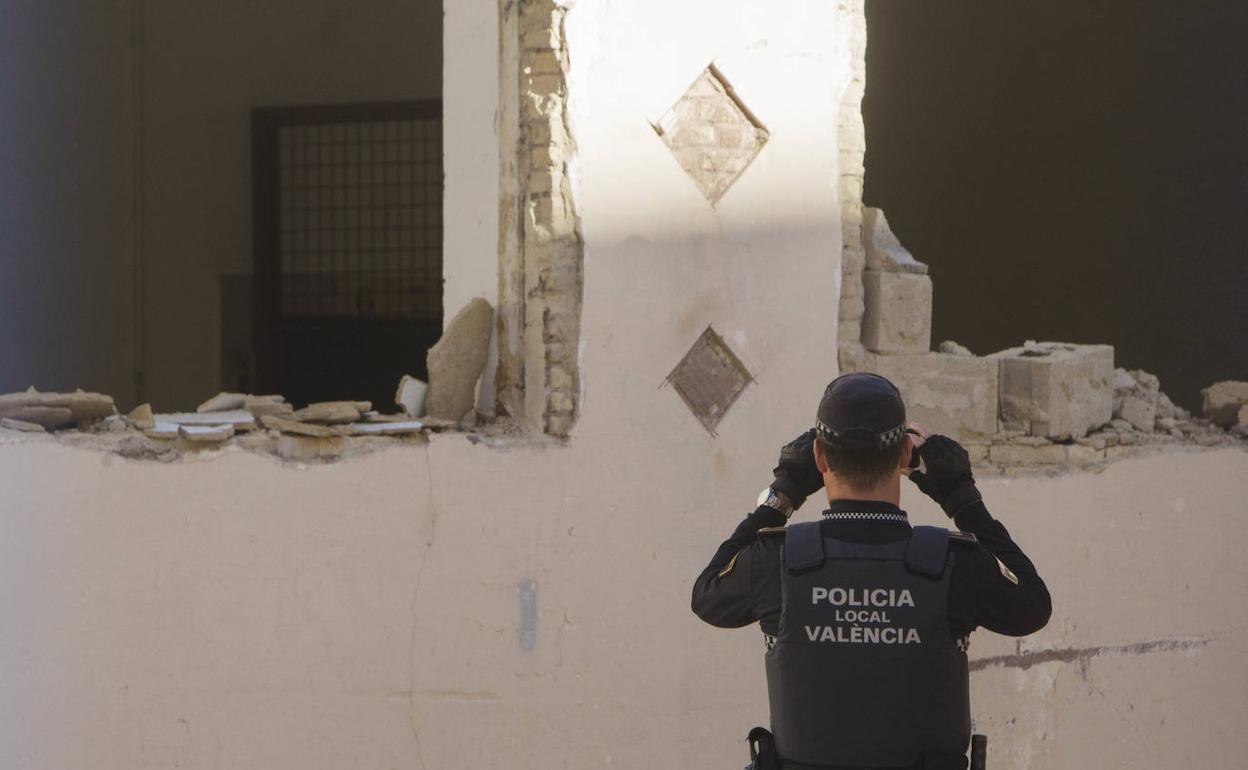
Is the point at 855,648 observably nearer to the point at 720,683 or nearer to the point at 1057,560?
the point at 720,683

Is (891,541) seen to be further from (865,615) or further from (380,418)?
(380,418)

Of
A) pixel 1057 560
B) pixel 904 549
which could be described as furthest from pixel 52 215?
pixel 904 549

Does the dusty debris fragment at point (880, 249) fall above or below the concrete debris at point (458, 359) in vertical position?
above

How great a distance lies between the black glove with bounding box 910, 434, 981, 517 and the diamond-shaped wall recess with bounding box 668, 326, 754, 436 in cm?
131

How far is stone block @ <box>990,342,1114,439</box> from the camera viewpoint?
3.93m

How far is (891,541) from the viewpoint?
92.5 inches

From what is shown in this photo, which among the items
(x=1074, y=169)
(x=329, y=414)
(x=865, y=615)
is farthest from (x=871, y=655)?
(x=1074, y=169)

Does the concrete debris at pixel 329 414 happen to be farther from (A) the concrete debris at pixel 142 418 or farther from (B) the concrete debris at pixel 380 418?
(A) the concrete debris at pixel 142 418

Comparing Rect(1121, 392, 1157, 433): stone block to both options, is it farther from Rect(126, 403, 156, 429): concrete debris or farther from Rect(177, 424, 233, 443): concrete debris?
Rect(126, 403, 156, 429): concrete debris

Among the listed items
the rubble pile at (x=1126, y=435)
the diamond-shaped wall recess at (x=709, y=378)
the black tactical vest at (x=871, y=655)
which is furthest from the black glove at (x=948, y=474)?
the rubble pile at (x=1126, y=435)

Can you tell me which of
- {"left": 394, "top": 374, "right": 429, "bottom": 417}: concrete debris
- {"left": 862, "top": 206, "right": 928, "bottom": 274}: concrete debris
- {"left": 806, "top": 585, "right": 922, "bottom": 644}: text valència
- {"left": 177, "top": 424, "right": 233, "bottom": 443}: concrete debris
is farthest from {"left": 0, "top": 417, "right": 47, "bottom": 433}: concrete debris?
{"left": 806, "top": 585, "right": 922, "bottom": 644}: text valència

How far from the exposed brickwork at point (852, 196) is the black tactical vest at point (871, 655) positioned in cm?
153

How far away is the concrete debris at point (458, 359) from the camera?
12.6ft

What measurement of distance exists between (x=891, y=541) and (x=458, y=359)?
174 cm
